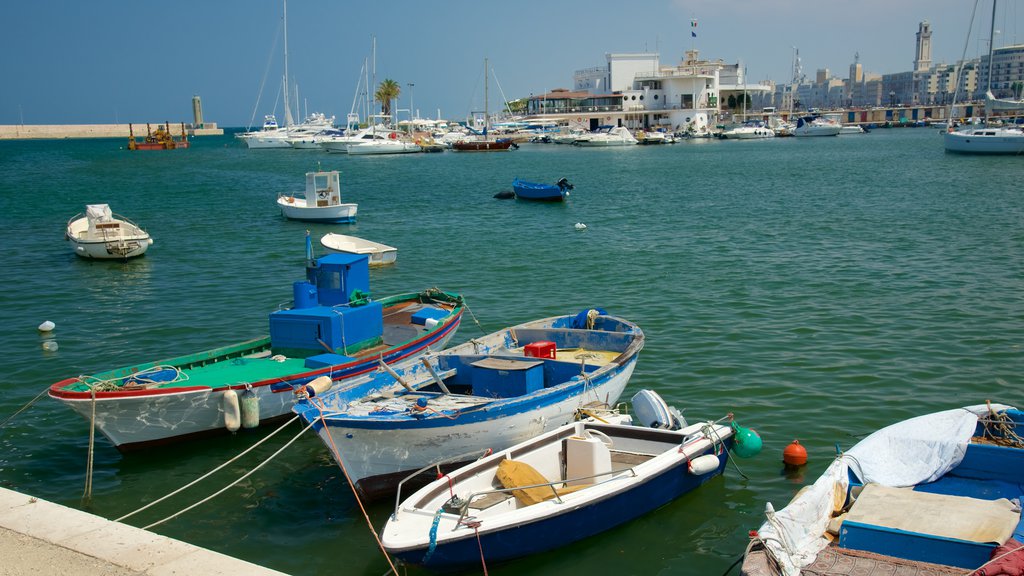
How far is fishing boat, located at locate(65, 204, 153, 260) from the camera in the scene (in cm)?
3008

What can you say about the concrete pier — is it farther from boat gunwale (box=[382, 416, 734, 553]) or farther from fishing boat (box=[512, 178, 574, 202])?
fishing boat (box=[512, 178, 574, 202])

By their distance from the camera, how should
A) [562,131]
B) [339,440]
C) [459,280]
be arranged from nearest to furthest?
[339,440] → [459,280] → [562,131]

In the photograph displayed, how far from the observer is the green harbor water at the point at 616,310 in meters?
11.4

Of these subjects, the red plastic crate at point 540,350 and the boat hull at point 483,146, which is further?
the boat hull at point 483,146

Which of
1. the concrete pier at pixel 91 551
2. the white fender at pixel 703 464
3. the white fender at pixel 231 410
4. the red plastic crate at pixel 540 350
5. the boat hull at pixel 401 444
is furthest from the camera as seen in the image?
the red plastic crate at pixel 540 350

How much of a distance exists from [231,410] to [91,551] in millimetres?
5816

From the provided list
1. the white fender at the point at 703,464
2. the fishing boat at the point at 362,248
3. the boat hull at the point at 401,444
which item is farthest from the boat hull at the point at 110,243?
the white fender at the point at 703,464

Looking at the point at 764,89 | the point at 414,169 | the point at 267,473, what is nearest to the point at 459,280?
the point at 267,473

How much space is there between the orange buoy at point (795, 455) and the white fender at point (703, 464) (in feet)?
6.47

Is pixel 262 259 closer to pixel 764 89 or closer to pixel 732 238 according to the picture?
pixel 732 238

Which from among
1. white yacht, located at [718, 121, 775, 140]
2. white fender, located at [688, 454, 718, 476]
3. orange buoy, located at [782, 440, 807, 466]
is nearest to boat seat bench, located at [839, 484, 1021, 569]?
white fender, located at [688, 454, 718, 476]

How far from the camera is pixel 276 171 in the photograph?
8394 centimetres

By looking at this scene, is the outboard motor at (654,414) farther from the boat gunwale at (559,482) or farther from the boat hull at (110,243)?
the boat hull at (110,243)

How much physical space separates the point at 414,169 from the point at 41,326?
6504 centimetres
